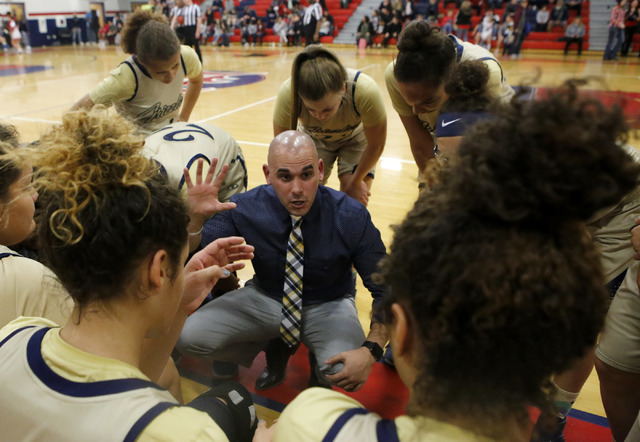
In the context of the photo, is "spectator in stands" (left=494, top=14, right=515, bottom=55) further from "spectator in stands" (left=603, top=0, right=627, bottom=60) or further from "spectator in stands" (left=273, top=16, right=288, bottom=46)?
"spectator in stands" (left=273, top=16, right=288, bottom=46)

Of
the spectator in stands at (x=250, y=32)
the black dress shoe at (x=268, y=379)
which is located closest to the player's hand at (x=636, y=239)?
the black dress shoe at (x=268, y=379)

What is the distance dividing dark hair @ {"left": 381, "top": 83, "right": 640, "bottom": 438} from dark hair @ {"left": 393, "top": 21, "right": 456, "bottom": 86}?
154 cm

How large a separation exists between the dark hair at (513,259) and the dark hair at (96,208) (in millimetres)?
630

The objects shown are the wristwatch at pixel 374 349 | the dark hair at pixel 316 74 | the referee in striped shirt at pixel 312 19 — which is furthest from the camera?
the referee in striped shirt at pixel 312 19

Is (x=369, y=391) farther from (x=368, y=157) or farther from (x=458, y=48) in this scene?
(x=458, y=48)

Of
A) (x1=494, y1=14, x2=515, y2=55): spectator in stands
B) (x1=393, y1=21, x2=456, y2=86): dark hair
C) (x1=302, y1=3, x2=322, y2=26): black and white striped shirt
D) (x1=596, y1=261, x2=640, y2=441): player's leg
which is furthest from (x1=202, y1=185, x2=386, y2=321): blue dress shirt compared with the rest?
(x1=494, y1=14, x2=515, y2=55): spectator in stands

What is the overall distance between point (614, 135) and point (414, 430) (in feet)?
1.95

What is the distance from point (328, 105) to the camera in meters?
2.61

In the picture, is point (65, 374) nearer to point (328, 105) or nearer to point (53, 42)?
point (328, 105)

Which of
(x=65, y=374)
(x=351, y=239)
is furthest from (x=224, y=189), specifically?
(x=65, y=374)

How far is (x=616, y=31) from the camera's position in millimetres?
12656

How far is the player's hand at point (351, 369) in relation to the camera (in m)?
1.89

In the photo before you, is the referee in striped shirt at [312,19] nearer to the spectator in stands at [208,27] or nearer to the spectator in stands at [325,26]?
the spectator in stands at [325,26]

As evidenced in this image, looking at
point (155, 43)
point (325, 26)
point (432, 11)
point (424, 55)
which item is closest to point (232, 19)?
point (325, 26)
